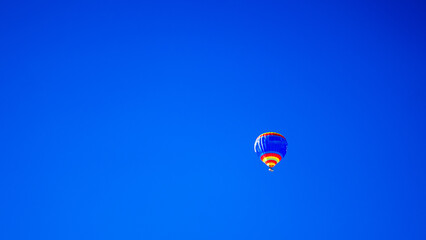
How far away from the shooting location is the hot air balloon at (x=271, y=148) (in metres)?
22.5

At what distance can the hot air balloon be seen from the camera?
22.5m

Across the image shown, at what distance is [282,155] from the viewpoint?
22984mm

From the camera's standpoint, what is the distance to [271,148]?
22.4 metres

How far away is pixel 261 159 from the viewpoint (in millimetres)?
23203

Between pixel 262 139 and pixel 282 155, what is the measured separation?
1614 mm

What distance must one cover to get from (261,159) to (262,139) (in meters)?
1.32

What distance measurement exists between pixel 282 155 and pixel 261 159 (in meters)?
1.32

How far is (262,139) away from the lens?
22859 mm
